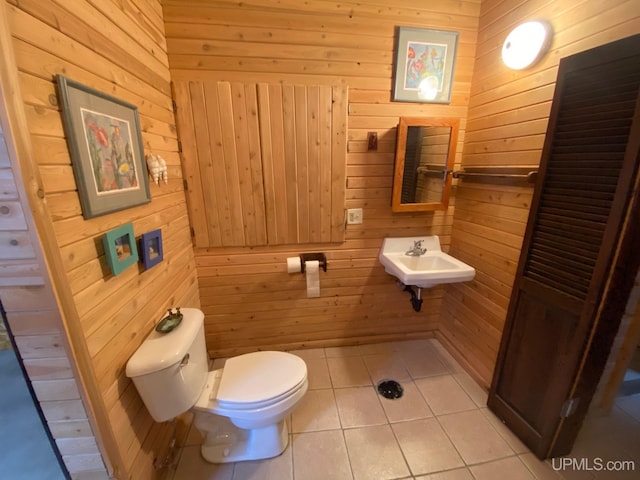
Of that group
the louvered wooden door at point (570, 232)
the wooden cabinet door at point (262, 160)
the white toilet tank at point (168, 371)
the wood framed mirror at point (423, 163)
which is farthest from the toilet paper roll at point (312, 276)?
the louvered wooden door at point (570, 232)

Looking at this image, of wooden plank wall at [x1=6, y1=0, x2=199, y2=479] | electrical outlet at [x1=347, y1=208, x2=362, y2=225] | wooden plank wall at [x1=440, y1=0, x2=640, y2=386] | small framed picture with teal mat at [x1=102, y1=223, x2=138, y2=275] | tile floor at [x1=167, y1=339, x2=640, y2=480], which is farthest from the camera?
electrical outlet at [x1=347, y1=208, x2=362, y2=225]

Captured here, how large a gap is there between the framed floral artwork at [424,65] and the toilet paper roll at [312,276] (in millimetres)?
1253

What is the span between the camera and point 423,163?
1832 mm

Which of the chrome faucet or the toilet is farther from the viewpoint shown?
the chrome faucet

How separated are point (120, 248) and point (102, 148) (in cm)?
37

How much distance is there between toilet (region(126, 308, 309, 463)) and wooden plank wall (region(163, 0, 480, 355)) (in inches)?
22.8

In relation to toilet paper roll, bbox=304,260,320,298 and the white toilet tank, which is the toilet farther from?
toilet paper roll, bbox=304,260,320,298

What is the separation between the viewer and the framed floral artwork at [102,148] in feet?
2.72

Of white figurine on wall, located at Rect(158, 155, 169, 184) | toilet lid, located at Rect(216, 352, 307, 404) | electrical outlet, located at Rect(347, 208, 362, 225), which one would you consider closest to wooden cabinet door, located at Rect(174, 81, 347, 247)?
electrical outlet, located at Rect(347, 208, 362, 225)

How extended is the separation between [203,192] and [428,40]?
5.74 feet

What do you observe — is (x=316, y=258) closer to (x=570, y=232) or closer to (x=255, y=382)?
(x=255, y=382)

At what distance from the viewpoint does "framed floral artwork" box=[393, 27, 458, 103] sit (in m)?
1.67

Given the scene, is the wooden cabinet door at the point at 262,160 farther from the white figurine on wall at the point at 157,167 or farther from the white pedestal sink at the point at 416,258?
the white pedestal sink at the point at 416,258

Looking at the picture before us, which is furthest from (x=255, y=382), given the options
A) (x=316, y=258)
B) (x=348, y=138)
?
(x=348, y=138)
